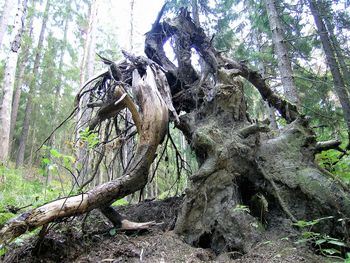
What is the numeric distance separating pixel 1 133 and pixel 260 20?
923cm

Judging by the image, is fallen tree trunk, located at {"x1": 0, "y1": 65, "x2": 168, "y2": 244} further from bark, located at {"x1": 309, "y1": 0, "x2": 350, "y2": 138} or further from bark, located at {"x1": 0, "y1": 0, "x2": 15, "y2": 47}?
bark, located at {"x1": 0, "y1": 0, "x2": 15, "y2": 47}

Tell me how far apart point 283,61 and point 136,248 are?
5.60 metres

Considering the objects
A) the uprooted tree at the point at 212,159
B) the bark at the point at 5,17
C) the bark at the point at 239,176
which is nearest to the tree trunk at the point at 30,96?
the bark at the point at 5,17

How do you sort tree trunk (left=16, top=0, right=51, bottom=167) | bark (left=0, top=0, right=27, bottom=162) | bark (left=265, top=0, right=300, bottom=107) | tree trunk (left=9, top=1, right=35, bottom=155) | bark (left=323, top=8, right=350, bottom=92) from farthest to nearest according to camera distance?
tree trunk (left=16, top=0, right=51, bottom=167), tree trunk (left=9, top=1, right=35, bottom=155), bark (left=323, top=8, right=350, bottom=92), bark (left=0, top=0, right=27, bottom=162), bark (left=265, top=0, right=300, bottom=107)

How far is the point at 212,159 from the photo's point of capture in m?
3.23

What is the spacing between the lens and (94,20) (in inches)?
585

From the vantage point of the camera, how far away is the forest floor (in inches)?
94.0

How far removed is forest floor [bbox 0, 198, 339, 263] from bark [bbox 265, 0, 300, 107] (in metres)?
3.99

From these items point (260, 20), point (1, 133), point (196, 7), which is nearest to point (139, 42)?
point (196, 7)

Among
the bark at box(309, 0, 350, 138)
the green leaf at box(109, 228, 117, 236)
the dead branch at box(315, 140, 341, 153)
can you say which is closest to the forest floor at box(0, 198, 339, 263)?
the green leaf at box(109, 228, 117, 236)

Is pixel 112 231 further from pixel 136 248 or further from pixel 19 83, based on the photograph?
pixel 19 83

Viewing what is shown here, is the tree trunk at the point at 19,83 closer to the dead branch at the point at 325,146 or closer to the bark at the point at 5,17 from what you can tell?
the bark at the point at 5,17

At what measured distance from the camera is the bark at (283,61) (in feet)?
20.2

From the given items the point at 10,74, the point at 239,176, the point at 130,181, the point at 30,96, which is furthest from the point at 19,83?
the point at 239,176
